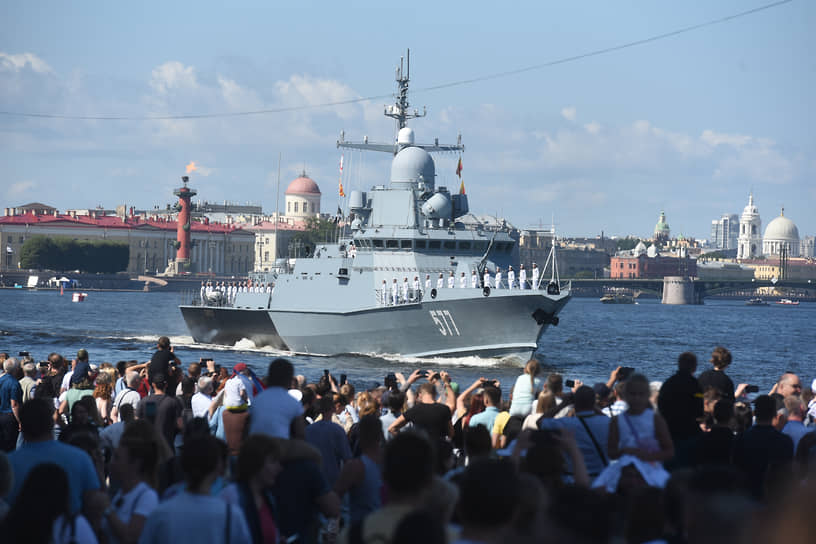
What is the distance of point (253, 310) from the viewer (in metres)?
37.1

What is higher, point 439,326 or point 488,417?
point 488,417

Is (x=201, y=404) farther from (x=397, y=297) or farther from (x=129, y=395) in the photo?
(x=397, y=297)

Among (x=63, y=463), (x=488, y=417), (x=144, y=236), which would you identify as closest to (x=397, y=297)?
(x=488, y=417)

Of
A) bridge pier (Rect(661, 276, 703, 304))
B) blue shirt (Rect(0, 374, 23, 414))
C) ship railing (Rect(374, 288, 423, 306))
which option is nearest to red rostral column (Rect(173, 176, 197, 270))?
bridge pier (Rect(661, 276, 703, 304))

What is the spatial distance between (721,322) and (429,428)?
84870mm

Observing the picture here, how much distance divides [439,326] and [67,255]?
11228 centimetres

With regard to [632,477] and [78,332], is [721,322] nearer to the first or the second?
[78,332]

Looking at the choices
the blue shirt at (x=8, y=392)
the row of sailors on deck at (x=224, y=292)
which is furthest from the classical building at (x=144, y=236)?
the blue shirt at (x=8, y=392)

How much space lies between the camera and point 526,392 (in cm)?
954

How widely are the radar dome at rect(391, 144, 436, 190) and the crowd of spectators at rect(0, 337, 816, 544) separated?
25.8 meters

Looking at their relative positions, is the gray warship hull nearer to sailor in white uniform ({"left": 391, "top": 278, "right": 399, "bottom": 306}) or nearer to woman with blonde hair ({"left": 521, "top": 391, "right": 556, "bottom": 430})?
sailor in white uniform ({"left": 391, "top": 278, "right": 399, "bottom": 306})

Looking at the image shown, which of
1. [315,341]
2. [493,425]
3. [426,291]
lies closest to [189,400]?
[493,425]

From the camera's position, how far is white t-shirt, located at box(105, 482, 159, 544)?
545 centimetres

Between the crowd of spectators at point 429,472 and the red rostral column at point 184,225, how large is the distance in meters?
138
